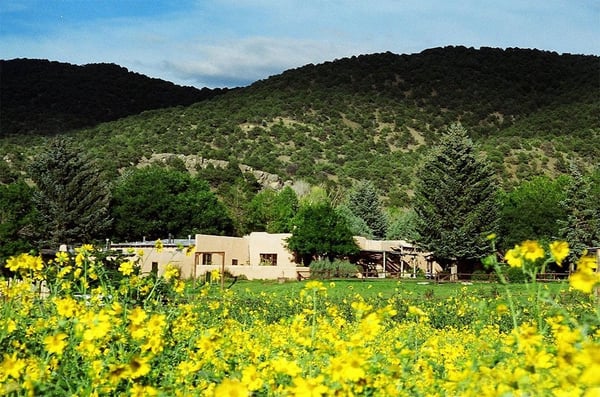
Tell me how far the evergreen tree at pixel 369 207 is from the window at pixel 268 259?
38.3 ft

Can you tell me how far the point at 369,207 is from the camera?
59.7 m

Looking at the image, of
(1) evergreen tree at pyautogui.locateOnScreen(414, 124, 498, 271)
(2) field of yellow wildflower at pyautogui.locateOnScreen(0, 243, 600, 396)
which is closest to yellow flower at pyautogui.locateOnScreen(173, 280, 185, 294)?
(2) field of yellow wildflower at pyautogui.locateOnScreen(0, 243, 600, 396)

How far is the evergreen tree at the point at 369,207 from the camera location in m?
58.6

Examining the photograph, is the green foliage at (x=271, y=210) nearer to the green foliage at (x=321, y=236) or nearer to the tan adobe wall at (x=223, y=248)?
the tan adobe wall at (x=223, y=248)

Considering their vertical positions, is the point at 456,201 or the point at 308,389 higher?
the point at 456,201

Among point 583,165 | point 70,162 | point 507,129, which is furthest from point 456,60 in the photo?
point 70,162

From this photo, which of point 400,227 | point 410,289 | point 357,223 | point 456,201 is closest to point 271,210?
point 357,223

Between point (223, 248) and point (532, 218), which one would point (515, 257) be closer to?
point (223, 248)

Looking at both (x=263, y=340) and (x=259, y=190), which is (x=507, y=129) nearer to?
(x=259, y=190)

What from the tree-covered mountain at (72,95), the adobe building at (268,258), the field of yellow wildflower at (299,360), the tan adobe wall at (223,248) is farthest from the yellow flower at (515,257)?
the tree-covered mountain at (72,95)

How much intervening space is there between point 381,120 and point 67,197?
4136 cm

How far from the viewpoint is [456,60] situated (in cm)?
9356

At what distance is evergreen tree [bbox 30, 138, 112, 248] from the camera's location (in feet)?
151

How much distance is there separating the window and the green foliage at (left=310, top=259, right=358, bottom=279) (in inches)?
189
